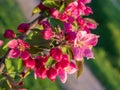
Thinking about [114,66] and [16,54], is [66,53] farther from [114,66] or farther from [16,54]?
[114,66]

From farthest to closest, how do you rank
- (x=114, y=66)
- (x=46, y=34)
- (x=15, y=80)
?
(x=114, y=66), (x=15, y=80), (x=46, y=34)

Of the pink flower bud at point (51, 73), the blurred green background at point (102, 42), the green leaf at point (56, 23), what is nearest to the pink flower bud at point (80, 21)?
the green leaf at point (56, 23)

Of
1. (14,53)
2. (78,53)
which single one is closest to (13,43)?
(14,53)

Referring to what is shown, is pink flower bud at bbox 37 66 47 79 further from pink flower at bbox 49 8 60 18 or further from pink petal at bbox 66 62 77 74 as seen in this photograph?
pink flower at bbox 49 8 60 18

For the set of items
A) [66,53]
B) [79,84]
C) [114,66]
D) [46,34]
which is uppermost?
[46,34]

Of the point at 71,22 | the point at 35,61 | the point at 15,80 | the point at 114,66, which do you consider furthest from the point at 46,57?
the point at 114,66

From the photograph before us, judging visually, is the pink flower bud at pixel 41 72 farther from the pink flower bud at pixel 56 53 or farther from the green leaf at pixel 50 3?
the green leaf at pixel 50 3
